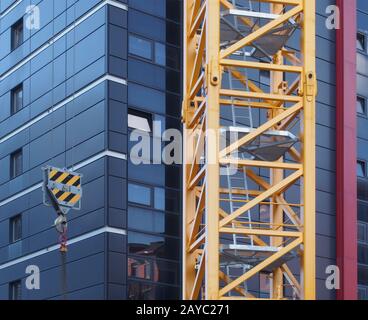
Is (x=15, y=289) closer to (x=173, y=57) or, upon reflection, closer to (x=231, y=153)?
(x=173, y=57)

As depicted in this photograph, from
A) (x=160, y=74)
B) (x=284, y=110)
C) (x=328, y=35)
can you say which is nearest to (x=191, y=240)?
(x=284, y=110)

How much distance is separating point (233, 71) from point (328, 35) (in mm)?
18469

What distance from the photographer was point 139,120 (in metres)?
36.0

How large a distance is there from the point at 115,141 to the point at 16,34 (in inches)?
399

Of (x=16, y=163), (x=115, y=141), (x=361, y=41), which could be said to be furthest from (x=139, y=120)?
(x=361, y=41)

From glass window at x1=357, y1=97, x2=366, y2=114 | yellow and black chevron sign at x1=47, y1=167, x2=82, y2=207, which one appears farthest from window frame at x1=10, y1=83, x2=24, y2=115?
glass window at x1=357, y1=97, x2=366, y2=114

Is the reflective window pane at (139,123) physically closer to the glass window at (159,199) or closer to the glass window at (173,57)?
the glass window at (159,199)

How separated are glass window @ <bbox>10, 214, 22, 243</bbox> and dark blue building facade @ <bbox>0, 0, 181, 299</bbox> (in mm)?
85

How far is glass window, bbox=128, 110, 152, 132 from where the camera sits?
3578 cm

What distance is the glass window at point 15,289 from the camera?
3897cm

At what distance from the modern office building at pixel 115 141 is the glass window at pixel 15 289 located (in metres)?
0.06

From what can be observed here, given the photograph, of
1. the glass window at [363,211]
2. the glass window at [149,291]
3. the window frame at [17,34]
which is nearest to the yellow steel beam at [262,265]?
the glass window at [149,291]

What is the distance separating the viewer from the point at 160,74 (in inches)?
1452

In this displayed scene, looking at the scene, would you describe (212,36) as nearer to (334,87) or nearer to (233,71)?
(233,71)
